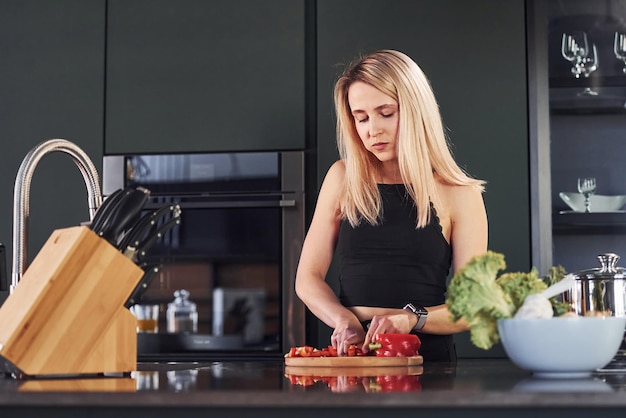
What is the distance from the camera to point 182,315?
3086 mm

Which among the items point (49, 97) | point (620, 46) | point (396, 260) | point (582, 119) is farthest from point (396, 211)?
point (49, 97)

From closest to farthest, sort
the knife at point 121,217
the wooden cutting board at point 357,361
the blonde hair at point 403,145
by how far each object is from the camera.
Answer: the knife at point 121,217, the wooden cutting board at point 357,361, the blonde hair at point 403,145

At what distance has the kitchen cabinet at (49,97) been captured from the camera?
3150 mm

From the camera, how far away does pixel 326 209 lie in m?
2.35

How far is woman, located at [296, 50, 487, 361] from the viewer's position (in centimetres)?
222

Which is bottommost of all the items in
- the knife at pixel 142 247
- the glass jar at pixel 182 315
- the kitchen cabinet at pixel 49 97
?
the glass jar at pixel 182 315

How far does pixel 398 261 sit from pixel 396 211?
0.12m

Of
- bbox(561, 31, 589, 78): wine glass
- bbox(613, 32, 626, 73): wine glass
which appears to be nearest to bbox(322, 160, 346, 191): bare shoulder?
bbox(561, 31, 589, 78): wine glass

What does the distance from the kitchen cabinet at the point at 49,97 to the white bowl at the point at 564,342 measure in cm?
212

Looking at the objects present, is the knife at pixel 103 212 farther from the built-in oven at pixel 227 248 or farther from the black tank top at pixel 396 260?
the built-in oven at pixel 227 248

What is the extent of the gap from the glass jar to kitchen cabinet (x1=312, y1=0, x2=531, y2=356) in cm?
48

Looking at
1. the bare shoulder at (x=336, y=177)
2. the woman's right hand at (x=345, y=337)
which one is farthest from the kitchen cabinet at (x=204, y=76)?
the woman's right hand at (x=345, y=337)

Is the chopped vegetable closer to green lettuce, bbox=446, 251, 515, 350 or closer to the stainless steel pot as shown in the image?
the stainless steel pot

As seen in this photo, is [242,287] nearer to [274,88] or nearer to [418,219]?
[274,88]
